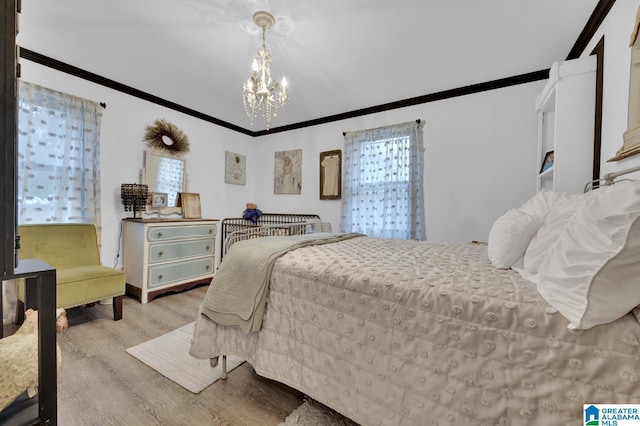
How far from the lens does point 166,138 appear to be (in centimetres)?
343

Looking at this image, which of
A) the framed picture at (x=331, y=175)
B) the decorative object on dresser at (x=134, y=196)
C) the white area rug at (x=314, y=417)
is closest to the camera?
the white area rug at (x=314, y=417)

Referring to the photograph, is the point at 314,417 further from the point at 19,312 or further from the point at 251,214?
the point at 251,214

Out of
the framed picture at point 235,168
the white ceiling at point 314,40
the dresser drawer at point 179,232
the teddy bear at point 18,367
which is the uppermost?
the white ceiling at point 314,40

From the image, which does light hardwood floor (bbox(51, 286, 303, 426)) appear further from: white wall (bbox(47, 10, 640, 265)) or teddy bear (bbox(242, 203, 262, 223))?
teddy bear (bbox(242, 203, 262, 223))

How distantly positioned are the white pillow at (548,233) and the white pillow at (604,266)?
31 centimetres

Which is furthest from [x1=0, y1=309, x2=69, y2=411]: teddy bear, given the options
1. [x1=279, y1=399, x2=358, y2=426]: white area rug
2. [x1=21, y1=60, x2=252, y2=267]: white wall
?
[x1=21, y1=60, x2=252, y2=267]: white wall

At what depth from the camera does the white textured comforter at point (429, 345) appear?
2.37 feet

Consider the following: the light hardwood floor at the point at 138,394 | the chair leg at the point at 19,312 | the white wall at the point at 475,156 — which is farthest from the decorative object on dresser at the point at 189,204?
the white wall at the point at 475,156

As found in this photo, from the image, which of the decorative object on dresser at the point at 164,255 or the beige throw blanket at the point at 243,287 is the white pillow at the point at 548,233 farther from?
the decorative object on dresser at the point at 164,255

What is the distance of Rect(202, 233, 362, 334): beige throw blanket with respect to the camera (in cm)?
137

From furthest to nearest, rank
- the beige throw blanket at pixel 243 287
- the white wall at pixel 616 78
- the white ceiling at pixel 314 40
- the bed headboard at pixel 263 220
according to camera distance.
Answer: the bed headboard at pixel 263 220 < the white ceiling at pixel 314 40 < the white wall at pixel 616 78 < the beige throw blanket at pixel 243 287

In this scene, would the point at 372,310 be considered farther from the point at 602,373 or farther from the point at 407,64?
the point at 407,64

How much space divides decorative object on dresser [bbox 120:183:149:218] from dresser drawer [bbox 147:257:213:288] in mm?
785

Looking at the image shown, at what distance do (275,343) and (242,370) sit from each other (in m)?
0.55
